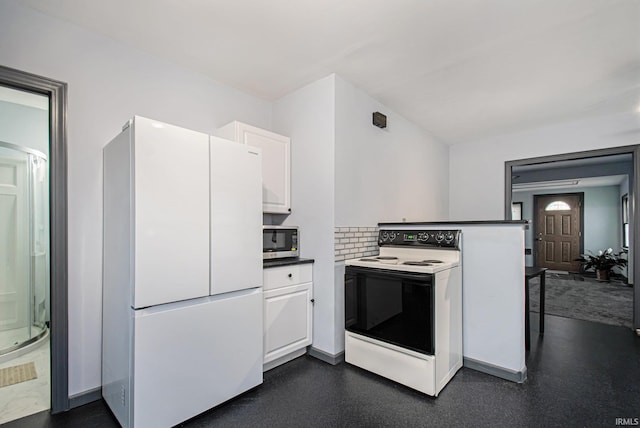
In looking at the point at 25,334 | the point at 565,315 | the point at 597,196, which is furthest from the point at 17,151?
the point at 597,196

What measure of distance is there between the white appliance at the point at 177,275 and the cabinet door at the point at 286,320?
0.23m

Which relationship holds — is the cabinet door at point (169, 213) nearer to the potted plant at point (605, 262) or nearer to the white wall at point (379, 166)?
the white wall at point (379, 166)

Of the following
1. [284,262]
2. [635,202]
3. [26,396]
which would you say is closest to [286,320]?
[284,262]

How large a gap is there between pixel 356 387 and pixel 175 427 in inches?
46.9

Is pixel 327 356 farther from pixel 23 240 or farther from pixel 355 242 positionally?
pixel 23 240

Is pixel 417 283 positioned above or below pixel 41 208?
below

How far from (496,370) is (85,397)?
9.67 ft

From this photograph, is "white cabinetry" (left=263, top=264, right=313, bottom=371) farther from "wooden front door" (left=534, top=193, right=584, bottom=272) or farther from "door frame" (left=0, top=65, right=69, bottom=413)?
"wooden front door" (left=534, top=193, right=584, bottom=272)

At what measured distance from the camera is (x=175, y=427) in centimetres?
173

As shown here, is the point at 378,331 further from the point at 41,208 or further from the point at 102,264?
the point at 41,208

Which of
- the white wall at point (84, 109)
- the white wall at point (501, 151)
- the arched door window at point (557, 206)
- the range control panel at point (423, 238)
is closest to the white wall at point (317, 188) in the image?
the range control panel at point (423, 238)

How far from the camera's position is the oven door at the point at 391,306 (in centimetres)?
206

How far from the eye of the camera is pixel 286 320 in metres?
2.46

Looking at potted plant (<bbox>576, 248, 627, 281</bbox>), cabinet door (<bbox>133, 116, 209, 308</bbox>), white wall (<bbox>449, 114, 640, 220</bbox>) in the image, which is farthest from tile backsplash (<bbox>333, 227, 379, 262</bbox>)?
potted plant (<bbox>576, 248, 627, 281</bbox>)
